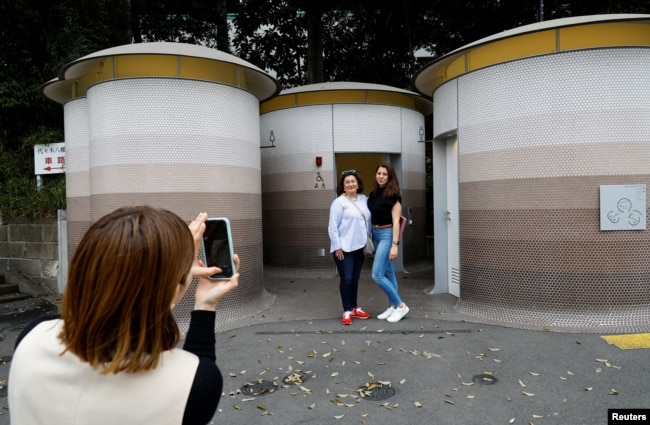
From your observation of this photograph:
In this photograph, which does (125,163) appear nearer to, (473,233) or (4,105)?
(473,233)

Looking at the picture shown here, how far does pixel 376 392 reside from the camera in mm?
3859

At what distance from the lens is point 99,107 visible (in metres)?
6.04

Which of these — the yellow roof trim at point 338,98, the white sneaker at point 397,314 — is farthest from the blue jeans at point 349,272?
the yellow roof trim at point 338,98

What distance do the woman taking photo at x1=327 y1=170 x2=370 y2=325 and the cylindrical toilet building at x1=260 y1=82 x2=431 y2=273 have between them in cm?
369

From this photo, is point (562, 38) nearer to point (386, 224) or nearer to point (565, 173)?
point (565, 173)

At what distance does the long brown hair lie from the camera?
1.02 metres

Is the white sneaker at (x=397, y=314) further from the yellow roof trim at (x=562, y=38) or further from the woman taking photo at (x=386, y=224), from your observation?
the yellow roof trim at (x=562, y=38)

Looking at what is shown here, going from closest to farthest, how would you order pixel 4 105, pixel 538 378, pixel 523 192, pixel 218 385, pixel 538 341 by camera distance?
pixel 218 385 → pixel 538 378 → pixel 538 341 → pixel 523 192 → pixel 4 105

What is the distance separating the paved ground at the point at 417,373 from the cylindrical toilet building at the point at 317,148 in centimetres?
363

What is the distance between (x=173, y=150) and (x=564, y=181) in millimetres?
4693

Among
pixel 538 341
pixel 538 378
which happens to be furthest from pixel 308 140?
pixel 538 378

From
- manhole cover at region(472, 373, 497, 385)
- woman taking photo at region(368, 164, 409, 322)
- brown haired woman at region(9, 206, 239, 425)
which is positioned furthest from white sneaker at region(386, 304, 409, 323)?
brown haired woman at region(9, 206, 239, 425)

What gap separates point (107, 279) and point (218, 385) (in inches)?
14.7

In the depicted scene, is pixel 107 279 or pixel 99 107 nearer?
pixel 107 279
